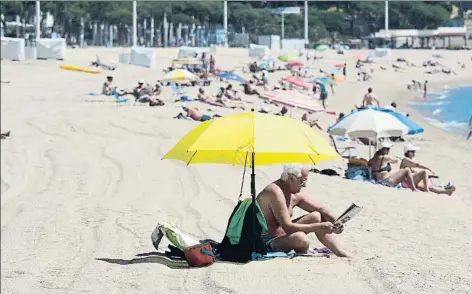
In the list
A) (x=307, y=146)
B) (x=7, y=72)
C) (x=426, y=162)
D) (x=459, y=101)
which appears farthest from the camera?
(x=459, y=101)

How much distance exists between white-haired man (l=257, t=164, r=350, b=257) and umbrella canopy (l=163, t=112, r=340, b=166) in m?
0.18

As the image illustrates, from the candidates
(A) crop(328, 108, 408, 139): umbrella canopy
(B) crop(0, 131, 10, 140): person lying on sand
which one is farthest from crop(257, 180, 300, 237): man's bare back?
(B) crop(0, 131, 10, 140): person lying on sand

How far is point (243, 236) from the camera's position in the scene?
6102 mm

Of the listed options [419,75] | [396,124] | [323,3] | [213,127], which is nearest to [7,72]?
[396,124]

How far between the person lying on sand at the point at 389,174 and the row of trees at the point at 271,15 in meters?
61.2

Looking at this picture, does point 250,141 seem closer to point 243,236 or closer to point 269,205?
point 269,205

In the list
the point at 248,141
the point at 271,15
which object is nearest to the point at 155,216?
the point at 248,141

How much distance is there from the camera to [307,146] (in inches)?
241

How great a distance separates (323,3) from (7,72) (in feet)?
292

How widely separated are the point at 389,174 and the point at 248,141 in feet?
16.4

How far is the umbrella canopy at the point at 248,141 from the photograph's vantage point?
19.9 ft

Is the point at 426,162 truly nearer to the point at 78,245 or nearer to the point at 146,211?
the point at 146,211

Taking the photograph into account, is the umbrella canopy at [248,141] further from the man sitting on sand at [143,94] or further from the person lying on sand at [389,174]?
the man sitting on sand at [143,94]

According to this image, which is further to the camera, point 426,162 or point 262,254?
point 426,162
